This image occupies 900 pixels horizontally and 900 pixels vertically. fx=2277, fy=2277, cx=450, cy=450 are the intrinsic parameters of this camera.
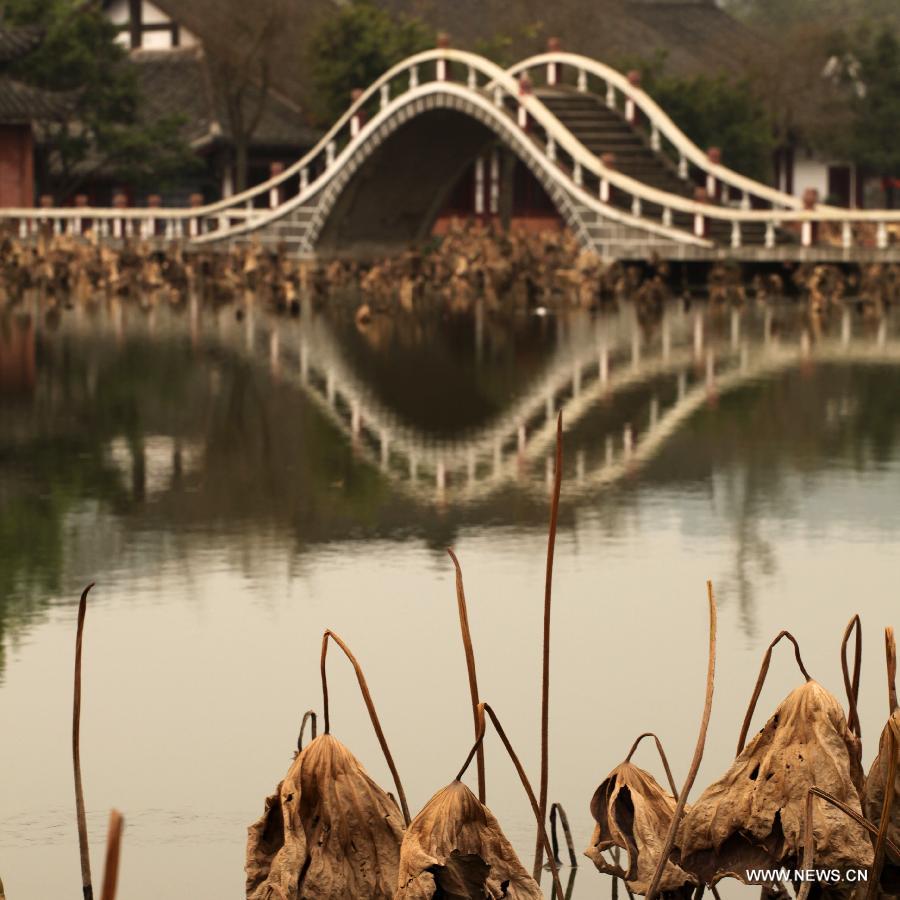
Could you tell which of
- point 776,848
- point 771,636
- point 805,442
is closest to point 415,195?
point 805,442

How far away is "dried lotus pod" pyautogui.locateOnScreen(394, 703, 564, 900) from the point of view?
14.7 feet

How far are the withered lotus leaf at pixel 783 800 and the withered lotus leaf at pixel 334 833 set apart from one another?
26.4 inches

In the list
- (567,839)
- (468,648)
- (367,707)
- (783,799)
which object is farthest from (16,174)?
(468,648)

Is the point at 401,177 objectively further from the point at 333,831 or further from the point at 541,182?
the point at 333,831

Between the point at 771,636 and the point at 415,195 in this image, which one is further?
the point at 415,195

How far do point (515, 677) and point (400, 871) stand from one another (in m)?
2.83

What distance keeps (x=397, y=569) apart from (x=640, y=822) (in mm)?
4744

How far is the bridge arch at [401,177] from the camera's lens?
45.0m

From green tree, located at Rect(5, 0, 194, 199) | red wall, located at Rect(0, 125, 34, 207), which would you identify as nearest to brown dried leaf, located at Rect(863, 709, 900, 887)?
green tree, located at Rect(5, 0, 194, 199)

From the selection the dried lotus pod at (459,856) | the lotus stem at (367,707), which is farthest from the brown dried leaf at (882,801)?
the lotus stem at (367,707)

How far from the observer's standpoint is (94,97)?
5166cm

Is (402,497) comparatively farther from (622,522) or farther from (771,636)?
(771,636)

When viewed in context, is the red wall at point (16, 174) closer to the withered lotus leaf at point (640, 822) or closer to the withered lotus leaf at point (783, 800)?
the withered lotus leaf at point (640, 822)

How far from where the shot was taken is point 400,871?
4543 millimetres
